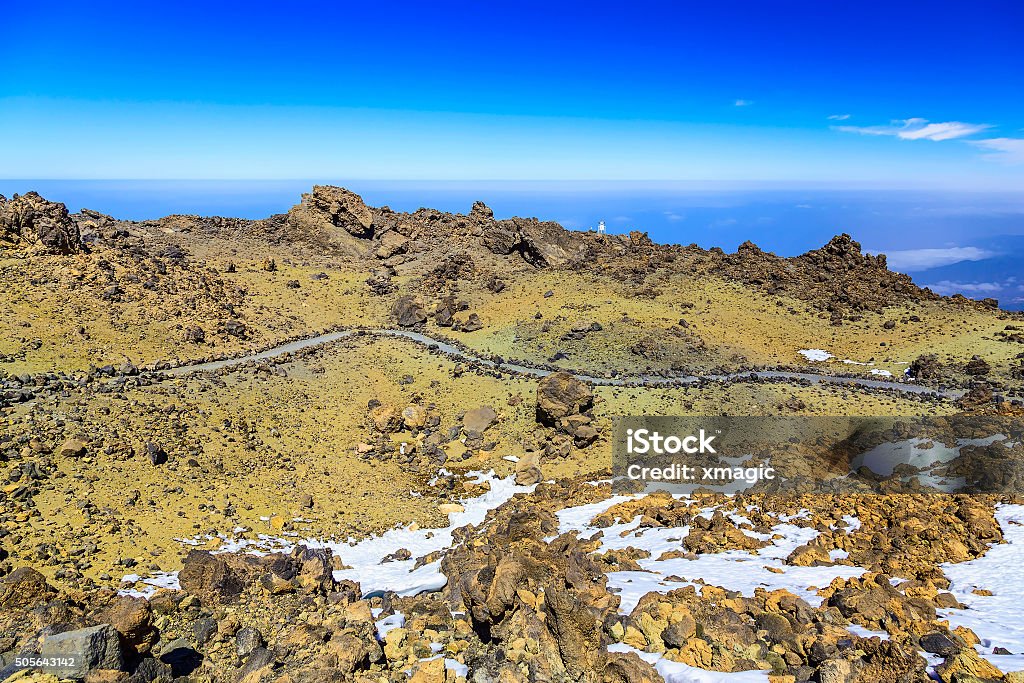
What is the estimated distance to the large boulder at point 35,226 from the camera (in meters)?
48.2

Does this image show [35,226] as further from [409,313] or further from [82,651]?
[82,651]

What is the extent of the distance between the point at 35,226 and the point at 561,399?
45.0 m

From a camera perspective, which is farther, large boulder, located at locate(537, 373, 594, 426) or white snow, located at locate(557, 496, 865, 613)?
large boulder, located at locate(537, 373, 594, 426)

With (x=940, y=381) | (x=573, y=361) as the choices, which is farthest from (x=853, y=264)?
(x=573, y=361)

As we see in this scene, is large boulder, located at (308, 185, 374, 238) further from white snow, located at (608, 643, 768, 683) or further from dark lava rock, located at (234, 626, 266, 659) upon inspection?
white snow, located at (608, 643, 768, 683)

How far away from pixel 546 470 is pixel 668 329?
2516 cm

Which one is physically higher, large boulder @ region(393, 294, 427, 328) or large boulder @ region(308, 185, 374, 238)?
large boulder @ region(308, 185, 374, 238)

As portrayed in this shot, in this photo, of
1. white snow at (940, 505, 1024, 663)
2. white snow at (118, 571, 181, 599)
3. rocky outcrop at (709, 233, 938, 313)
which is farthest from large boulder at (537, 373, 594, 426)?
rocky outcrop at (709, 233, 938, 313)

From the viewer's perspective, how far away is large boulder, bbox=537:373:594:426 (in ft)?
126

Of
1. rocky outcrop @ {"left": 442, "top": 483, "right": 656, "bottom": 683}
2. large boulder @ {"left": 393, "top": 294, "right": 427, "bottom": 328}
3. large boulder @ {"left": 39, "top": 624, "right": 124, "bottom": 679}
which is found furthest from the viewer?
large boulder @ {"left": 393, "top": 294, "right": 427, "bottom": 328}

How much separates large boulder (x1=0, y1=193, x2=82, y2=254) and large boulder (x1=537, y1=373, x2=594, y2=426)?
41122 millimetres

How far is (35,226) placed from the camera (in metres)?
49.4

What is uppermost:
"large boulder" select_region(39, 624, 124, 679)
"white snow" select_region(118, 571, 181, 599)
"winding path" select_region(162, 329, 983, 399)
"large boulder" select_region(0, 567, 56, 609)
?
"large boulder" select_region(39, 624, 124, 679)

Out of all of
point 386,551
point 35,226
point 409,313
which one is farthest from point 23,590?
point 409,313
